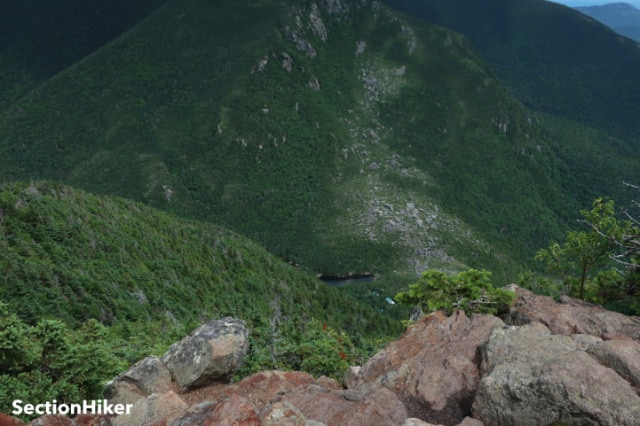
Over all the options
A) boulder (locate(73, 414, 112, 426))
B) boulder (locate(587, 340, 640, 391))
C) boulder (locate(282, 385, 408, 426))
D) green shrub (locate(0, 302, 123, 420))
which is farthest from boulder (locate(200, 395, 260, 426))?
boulder (locate(587, 340, 640, 391))

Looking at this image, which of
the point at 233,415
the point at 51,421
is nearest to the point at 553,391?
the point at 233,415

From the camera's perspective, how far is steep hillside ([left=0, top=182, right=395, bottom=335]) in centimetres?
5669

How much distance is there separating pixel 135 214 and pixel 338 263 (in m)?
103

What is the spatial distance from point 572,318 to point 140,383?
25652 millimetres

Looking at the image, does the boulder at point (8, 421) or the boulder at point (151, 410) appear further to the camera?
the boulder at point (151, 410)

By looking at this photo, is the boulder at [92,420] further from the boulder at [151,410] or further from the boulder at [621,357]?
the boulder at [621,357]

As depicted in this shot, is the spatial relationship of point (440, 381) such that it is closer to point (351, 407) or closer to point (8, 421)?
point (351, 407)

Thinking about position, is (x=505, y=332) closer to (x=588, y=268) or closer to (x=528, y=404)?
(x=528, y=404)

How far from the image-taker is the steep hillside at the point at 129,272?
56688 millimetres

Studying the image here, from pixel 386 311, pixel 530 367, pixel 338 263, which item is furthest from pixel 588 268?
pixel 338 263

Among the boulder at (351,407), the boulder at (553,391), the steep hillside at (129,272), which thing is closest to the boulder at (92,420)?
the boulder at (351,407)

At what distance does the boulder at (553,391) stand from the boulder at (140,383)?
57.7ft

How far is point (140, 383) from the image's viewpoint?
78.3ft

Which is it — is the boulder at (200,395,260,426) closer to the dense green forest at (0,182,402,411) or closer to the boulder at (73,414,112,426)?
the boulder at (73,414,112,426)
